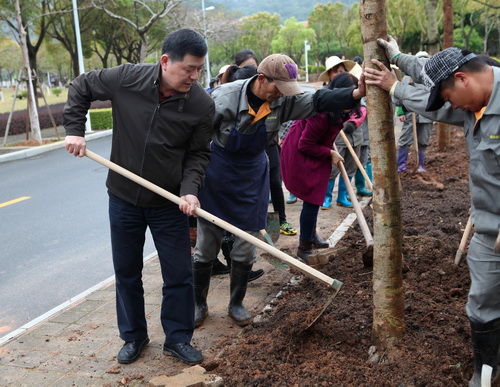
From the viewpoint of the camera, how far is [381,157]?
3082 millimetres

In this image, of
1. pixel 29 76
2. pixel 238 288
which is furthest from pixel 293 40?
pixel 238 288

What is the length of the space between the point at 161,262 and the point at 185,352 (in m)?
0.59

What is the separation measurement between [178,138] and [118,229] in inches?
27.4

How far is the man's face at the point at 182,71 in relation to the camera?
3.24m

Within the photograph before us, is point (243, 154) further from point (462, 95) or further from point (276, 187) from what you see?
point (276, 187)

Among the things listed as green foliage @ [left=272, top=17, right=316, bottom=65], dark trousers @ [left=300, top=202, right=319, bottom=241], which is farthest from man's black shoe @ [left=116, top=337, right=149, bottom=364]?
green foliage @ [left=272, top=17, right=316, bottom=65]

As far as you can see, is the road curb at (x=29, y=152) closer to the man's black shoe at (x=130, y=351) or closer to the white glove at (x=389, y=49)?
the man's black shoe at (x=130, y=351)

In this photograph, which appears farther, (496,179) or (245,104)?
(245,104)

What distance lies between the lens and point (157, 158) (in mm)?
3453

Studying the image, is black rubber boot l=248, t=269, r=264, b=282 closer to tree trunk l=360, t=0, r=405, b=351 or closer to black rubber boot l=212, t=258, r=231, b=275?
black rubber boot l=212, t=258, r=231, b=275

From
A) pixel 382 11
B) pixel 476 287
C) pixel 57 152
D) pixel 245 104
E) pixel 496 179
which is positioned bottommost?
pixel 57 152

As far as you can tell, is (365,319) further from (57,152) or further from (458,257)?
(57,152)

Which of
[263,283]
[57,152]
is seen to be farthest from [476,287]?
[57,152]

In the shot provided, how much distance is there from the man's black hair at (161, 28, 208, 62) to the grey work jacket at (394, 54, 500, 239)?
1.12 m
